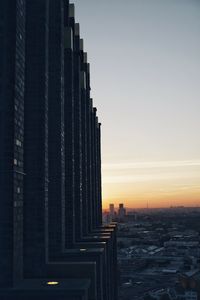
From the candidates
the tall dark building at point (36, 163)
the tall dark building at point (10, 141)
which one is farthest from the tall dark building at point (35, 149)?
the tall dark building at point (10, 141)

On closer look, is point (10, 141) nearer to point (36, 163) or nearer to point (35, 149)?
point (35, 149)

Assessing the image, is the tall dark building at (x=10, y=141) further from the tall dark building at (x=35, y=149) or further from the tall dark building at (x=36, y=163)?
the tall dark building at (x=35, y=149)

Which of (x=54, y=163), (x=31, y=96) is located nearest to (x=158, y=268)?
(x=54, y=163)

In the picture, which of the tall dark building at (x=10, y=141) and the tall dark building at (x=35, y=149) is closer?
the tall dark building at (x=10, y=141)

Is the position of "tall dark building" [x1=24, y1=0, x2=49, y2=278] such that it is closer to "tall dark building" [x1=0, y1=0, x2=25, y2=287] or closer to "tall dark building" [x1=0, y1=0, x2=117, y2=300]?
"tall dark building" [x1=0, y1=0, x2=117, y2=300]

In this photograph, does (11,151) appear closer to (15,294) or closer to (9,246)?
(9,246)

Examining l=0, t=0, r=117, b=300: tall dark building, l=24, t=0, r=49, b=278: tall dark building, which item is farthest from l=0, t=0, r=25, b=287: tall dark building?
l=24, t=0, r=49, b=278: tall dark building

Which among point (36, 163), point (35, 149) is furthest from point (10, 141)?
point (36, 163)

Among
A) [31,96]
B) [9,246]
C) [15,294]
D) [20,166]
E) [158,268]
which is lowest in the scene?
[158,268]
